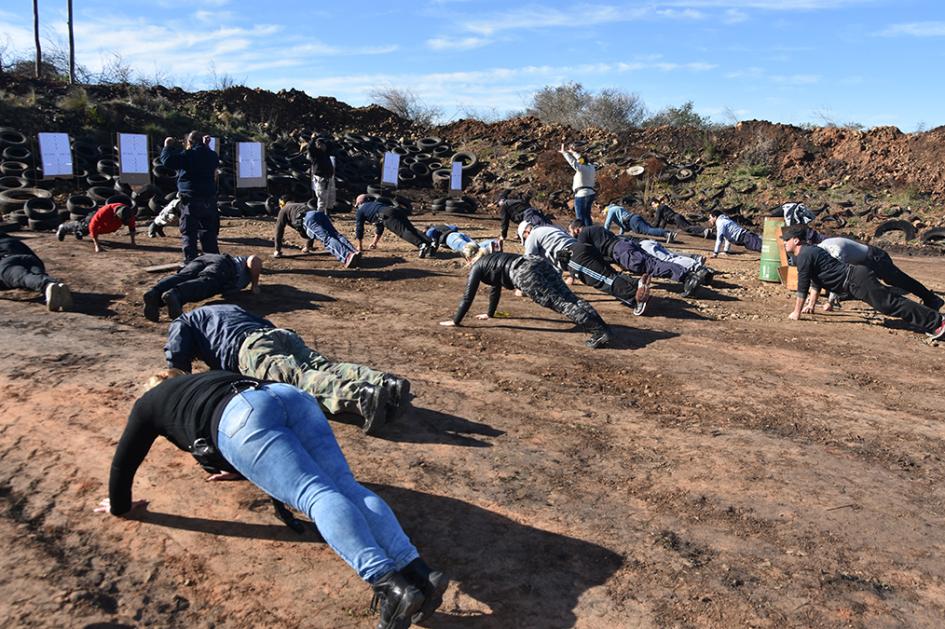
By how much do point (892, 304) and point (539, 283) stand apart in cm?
414

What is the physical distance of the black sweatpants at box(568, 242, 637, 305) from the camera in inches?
372

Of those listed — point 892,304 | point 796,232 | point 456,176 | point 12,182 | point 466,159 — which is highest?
point 466,159

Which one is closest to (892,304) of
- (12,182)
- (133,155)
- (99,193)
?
(99,193)

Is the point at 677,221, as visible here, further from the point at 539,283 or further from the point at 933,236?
the point at 539,283

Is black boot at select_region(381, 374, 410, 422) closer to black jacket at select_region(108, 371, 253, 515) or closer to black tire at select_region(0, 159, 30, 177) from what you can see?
black jacket at select_region(108, 371, 253, 515)

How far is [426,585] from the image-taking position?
120 inches

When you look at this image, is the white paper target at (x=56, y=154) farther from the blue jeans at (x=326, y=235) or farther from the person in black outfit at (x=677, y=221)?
the person in black outfit at (x=677, y=221)

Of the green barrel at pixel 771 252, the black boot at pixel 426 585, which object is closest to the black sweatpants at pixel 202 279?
the black boot at pixel 426 585

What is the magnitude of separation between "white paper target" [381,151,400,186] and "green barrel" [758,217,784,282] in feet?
43.4

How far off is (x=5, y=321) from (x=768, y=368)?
7.82 m

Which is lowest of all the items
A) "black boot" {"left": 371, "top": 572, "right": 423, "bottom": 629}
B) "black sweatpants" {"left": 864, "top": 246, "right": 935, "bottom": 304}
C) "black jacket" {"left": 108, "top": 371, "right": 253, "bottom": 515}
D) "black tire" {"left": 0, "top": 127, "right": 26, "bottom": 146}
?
"black boot" {"left": 371, "top": 572, "right": 423, "bottom": 629}

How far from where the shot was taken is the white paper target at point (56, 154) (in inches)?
659

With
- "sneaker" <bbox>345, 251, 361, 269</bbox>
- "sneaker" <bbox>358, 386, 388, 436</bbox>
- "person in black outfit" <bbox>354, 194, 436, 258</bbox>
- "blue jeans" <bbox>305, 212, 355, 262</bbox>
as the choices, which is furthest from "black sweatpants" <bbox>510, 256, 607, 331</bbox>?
"person in black outfit" <bbox>354, 194, 436, 258</bbox>

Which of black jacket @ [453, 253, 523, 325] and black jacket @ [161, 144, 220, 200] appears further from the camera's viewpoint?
black jacket @ [161, 144, 220, 200]
